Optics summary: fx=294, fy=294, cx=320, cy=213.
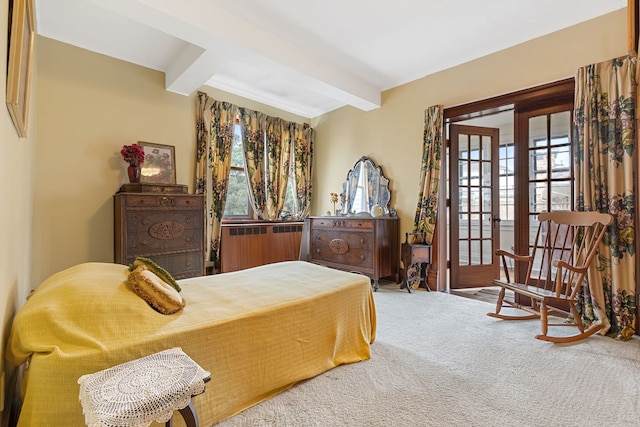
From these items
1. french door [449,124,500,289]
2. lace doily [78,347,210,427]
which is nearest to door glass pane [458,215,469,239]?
french door [449,124,500,289]

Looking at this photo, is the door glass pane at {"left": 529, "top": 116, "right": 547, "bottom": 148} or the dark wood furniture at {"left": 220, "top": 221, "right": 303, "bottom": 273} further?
the dark wood furniture at {"left": 220, "top": 221, "right": 303, "bottom": 273}

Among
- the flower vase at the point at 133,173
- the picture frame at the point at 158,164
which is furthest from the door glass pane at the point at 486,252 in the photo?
the flower vase at the point at 133,173

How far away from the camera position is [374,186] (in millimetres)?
4566

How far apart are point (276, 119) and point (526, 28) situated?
3.51 meters

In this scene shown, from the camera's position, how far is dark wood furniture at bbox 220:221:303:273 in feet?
14.3

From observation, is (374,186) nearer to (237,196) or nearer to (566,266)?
(237,196)

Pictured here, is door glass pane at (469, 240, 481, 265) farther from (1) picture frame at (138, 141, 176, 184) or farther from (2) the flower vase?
(2) the flower vase

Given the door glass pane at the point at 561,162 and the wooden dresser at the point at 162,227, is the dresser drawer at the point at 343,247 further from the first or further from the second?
the door glass pane at the point at 561,162

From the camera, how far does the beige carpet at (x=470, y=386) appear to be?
1489 millimetres

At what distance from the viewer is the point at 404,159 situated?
13.9 feet

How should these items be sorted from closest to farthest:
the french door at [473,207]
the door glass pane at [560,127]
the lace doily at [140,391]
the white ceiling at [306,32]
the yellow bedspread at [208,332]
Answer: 1. the lace doily at [140,391]
2. the yellow bedspread at [208,332]
3. the white ceiling at [306,32]
4. the door glass pane at [560,127]
5. the french door at [473,207]

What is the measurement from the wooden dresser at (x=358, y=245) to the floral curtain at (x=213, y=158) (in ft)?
4.64

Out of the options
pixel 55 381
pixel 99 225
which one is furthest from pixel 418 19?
pixel 99 225

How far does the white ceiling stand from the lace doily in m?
2.61
